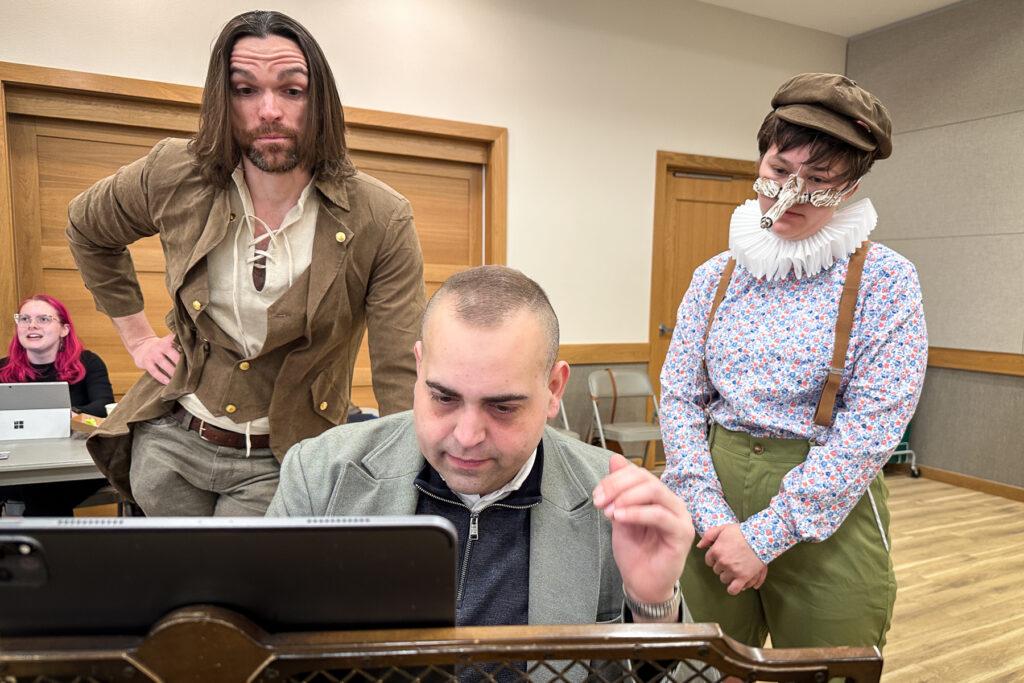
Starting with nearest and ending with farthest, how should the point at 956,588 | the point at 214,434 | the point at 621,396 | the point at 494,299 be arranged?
the point at 494,299 < the point at 214,434 < the point at 956,588 < the point at 621,396

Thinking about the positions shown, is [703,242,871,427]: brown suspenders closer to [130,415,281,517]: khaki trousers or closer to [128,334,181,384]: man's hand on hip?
[130,415,281,517]: khaki trousers

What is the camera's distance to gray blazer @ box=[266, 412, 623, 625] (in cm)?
96

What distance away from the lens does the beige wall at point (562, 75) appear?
3.46m

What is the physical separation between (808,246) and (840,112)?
10.5 inches

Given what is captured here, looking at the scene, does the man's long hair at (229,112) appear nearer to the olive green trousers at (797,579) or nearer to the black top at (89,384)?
the olive green trousers at (797,579)

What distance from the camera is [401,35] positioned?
3961mm

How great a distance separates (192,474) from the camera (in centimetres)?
137

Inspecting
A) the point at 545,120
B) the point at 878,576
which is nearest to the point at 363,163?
the point at 545,120

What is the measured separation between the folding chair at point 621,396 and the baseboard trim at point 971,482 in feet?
7.25

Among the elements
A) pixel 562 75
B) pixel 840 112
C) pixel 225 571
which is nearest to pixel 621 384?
pixel 562 75

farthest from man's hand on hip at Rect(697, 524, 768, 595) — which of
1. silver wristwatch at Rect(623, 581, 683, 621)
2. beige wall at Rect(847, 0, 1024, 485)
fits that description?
beige wall at Rect(847, 0, 1024, 485)

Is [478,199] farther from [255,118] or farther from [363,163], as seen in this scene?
[255,118]

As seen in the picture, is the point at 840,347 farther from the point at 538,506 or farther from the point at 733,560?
the point at 538,506

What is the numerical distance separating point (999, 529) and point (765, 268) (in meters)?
3.77
